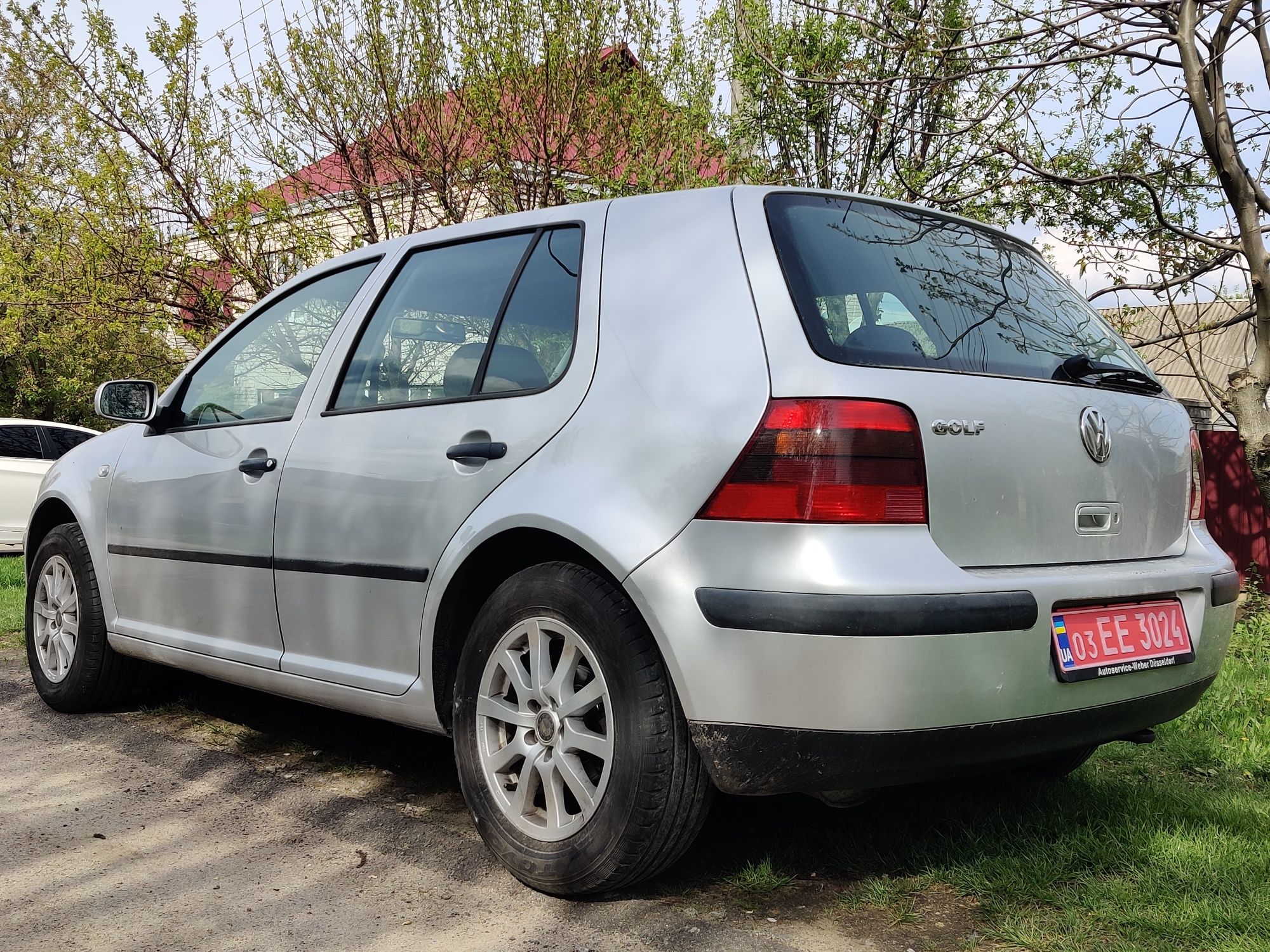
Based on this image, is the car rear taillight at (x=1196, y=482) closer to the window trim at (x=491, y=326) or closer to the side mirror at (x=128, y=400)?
the window trim at (x=491, y=326)

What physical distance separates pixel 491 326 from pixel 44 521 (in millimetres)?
2939

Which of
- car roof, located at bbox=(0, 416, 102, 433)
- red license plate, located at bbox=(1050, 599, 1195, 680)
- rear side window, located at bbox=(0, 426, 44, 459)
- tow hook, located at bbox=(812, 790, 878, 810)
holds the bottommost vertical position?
tow hook, located at bbox=(812, 790, 878, 810)

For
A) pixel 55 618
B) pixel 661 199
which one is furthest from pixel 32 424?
pixel 661 199

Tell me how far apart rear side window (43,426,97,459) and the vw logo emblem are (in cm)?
1296

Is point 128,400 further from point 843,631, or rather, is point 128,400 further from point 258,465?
point 843,631

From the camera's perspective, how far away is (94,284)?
1015cm

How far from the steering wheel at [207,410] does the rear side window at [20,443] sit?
403 inches

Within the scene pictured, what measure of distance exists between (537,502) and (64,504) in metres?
2.99

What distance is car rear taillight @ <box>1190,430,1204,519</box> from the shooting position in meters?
3.14

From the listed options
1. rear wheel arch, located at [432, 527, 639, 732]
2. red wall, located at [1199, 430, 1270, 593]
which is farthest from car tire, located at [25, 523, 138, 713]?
red wall, located at [1199, 430, 1270, 593]

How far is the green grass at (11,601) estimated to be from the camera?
6977mm

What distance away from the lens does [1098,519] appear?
277 centimetres

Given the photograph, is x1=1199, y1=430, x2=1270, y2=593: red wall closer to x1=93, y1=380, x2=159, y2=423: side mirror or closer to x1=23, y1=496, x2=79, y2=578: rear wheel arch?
x1=93, y1=380, x2=159, y2=423: side mirror

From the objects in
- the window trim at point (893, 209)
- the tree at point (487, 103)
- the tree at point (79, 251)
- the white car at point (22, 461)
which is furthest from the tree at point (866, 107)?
the white car at point (22, 461)
